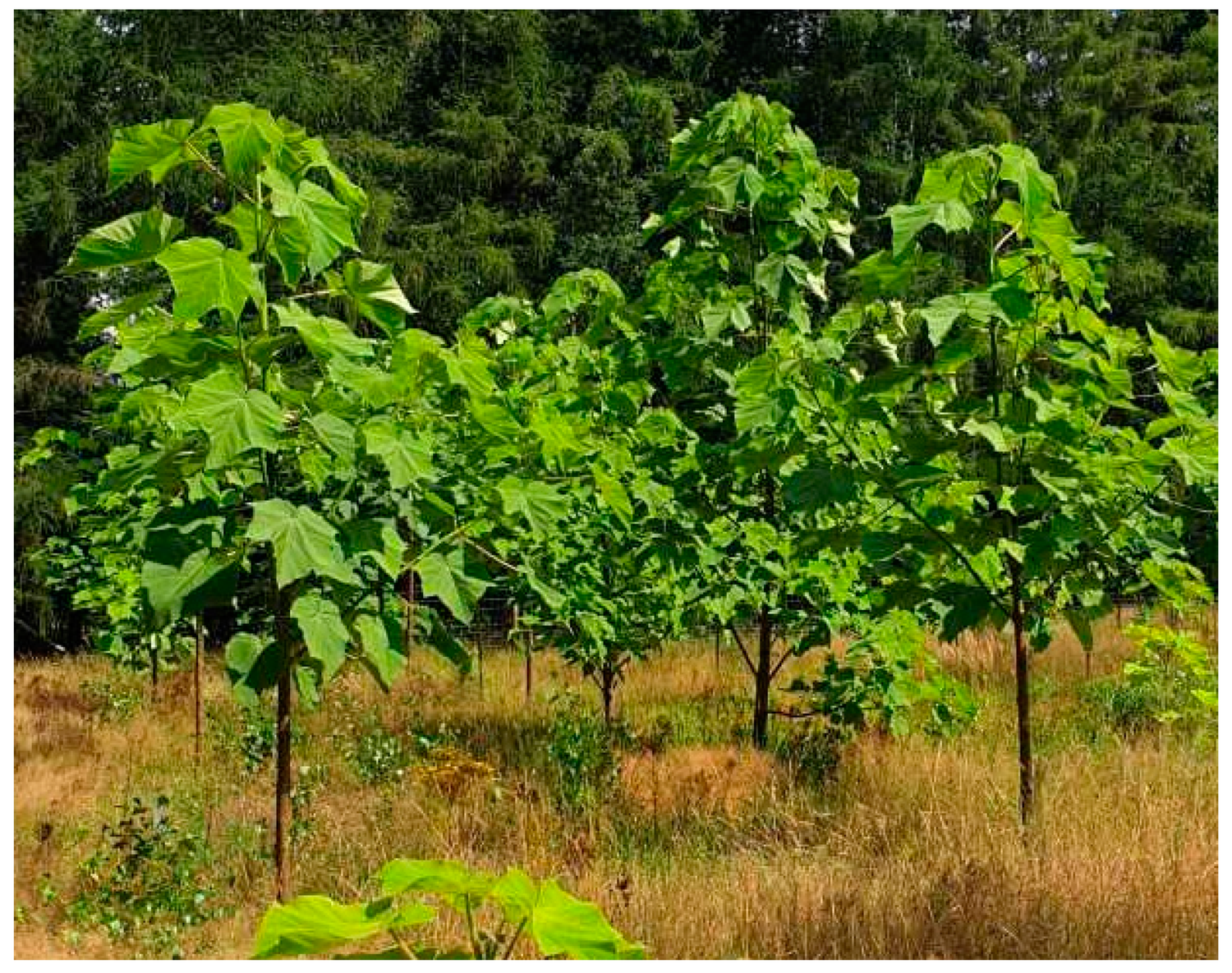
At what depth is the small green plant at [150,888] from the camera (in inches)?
168

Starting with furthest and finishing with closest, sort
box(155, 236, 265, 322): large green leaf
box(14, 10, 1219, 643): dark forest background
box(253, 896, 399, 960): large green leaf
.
Result: box(14, 10, 1219, 643): dark forest background → box(155, 236, 265, 322): large green leaf → box(253, 896, 399, 960): large green leaf

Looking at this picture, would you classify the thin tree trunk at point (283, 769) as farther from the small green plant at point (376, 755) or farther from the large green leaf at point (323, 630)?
the small green plant at point (376, 755)

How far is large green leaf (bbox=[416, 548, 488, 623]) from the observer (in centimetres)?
295

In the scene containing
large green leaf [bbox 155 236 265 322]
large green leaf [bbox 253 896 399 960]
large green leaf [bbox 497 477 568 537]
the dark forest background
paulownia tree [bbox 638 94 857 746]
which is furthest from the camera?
the dark forest background

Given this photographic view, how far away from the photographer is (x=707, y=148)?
4824mm

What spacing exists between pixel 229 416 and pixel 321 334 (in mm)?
308

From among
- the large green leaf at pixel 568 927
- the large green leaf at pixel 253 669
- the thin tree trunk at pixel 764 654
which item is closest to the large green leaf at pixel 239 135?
the large green leaf at pixel 253 669

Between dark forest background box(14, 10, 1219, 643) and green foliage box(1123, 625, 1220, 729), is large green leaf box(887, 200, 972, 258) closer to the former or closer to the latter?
green foliage box(1123, 625, 1220, 729)

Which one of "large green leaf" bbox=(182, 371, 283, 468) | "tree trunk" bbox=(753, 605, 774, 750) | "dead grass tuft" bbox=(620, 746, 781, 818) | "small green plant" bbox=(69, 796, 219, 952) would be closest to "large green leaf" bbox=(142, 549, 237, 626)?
"large green leaf" bbox=(182, 371, 283, 468)

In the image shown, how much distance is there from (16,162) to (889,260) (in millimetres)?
13977

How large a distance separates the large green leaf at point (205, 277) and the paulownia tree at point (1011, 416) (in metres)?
1.59

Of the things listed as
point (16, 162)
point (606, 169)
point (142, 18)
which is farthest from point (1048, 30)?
point (16, 162)

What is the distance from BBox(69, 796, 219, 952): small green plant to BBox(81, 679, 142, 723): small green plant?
4.15 metres

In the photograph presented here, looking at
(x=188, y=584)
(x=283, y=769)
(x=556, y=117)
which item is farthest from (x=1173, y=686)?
(x=556, y=117)
